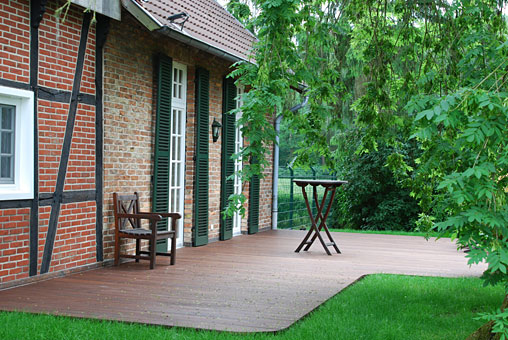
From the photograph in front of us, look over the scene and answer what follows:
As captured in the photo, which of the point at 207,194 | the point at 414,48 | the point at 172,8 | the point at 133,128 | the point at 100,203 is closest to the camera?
the point at 414,48

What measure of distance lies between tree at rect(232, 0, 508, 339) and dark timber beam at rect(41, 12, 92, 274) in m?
2.71

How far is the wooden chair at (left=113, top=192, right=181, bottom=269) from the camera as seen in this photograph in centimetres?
809

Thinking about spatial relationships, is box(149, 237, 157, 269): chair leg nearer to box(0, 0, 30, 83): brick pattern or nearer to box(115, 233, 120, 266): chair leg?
box(115, 233, 120, 266): chair leg

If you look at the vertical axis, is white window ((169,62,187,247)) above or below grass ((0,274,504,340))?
above

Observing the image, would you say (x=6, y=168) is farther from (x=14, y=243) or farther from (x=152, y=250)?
(x=152, y=250)

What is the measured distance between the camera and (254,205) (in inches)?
501

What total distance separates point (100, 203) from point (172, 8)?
3.44 meters

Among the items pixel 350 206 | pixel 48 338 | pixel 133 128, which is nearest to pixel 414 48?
pixel 133 128

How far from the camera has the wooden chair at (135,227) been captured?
26.6 ft

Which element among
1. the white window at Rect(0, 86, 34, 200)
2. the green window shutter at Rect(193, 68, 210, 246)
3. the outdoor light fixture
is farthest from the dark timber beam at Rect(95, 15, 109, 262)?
the outdoor light fixture

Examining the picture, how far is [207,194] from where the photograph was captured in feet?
35.1

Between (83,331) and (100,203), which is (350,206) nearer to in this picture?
(100,203)

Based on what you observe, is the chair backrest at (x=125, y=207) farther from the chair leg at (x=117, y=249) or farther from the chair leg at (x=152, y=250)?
the chair leg at (x=152, y=250)

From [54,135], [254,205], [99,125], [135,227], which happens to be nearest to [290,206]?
[254,205]
